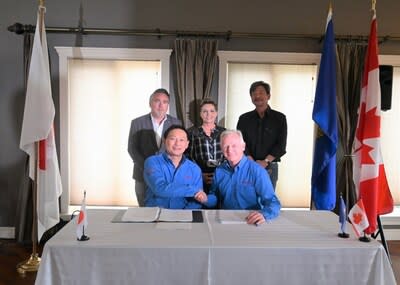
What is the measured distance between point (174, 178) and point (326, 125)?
4.51 feet

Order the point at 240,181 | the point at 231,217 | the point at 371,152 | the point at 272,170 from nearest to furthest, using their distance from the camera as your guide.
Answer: the point at 231,217, the point at 240,181, the point at 371,152, the point at 272,170

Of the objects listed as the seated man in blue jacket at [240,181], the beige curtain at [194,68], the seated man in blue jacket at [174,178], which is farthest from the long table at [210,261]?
the beige curtain at [194,68]

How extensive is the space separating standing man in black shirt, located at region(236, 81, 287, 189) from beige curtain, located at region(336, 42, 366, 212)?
2.36 feet

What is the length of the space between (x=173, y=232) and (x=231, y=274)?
36 cm

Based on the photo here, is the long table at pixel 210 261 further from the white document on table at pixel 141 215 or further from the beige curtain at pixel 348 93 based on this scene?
the beige curtain at pixel 348 93

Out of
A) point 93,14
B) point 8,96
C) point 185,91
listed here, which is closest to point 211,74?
point 185,91

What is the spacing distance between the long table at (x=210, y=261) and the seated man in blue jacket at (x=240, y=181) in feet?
1.73

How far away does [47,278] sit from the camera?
1.68m

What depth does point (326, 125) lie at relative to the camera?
10.0 feet

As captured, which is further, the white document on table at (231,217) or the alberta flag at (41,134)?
the alberta flag at (41,134)

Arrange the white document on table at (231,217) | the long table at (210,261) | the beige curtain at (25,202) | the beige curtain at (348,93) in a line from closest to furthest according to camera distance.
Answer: the long table at (210,261) < the white document on table at (231,217) < the beige curtain at (25,202) < the beige curtain at (348,93)

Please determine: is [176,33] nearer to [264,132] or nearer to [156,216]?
[264,132]

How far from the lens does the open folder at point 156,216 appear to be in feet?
6.81

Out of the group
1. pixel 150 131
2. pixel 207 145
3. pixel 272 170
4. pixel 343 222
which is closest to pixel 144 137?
pixel 150 131
